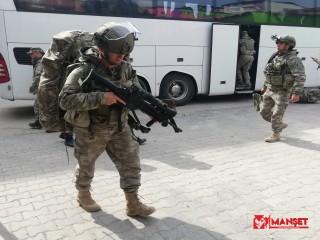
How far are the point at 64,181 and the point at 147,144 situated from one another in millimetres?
1780

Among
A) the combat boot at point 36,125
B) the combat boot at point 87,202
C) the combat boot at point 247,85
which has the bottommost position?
the combat boot at point 36,125

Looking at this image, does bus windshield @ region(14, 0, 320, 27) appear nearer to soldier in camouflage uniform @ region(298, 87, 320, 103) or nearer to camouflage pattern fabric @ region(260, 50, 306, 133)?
soldier in camouflage uniform @ region(298, 87, 320, 103)

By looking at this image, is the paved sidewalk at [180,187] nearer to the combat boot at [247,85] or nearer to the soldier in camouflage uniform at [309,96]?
the soldier in camouflage uniform at [309,96]

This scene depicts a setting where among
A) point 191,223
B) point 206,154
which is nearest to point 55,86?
point 191,223

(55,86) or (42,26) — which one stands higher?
(42,26)

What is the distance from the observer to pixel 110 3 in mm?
7082

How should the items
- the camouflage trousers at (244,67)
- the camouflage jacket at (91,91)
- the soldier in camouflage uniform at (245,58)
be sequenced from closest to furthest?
the camouflage jacket at (91,91) → the soldier in camouflage uniform at (245,58) → the camouflage trousers at (244,67)

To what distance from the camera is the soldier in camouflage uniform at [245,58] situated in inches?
351

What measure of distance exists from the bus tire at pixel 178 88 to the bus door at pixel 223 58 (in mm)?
574

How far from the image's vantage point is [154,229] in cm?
288

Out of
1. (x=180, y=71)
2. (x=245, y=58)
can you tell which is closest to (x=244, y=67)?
(x=245, y=58)

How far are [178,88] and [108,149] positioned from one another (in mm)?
5698

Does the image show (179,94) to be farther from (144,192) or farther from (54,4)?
(144,192)

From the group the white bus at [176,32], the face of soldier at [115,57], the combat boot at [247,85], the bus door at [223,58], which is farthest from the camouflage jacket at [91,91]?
the combat boot at [247,85]
